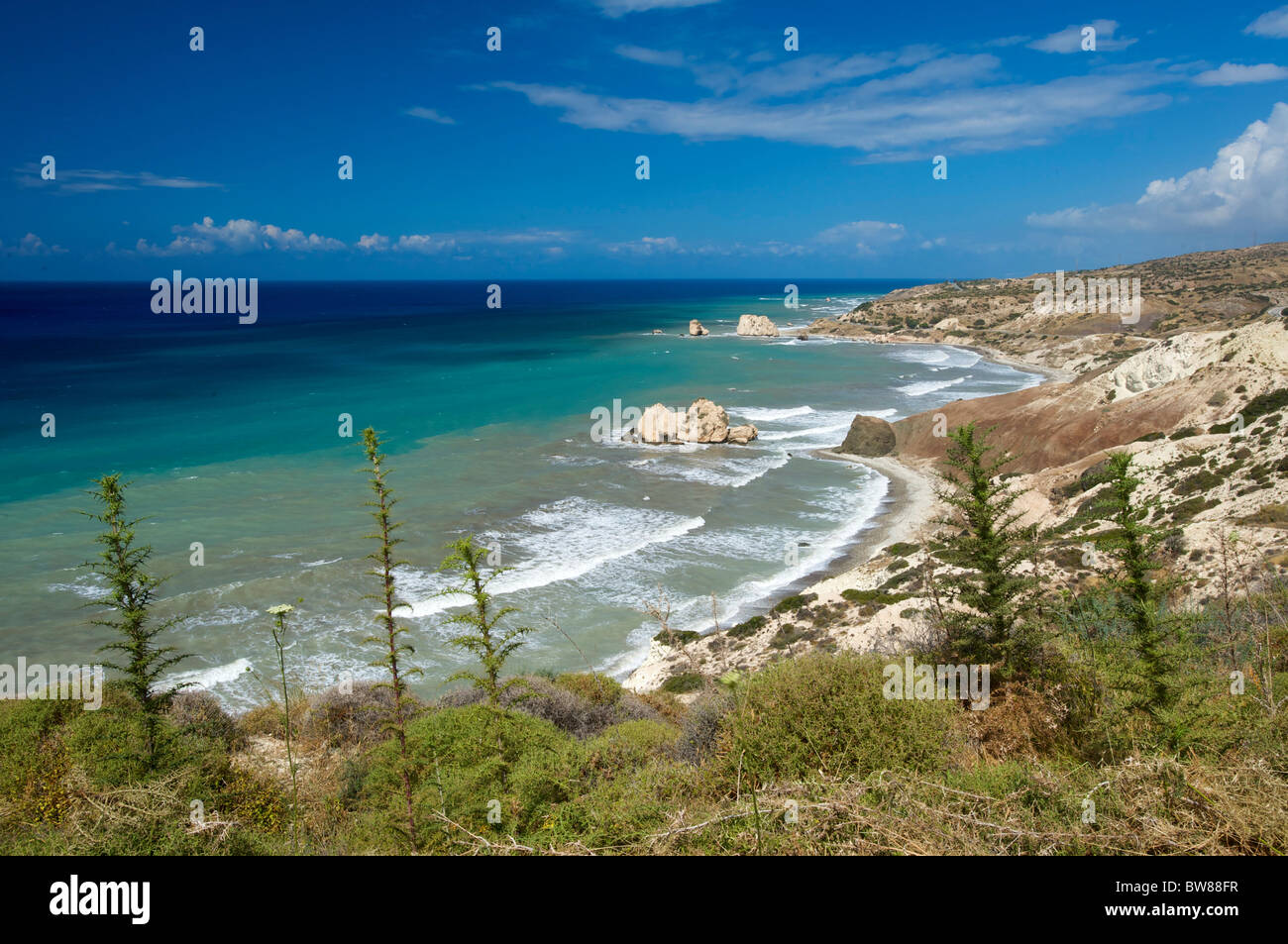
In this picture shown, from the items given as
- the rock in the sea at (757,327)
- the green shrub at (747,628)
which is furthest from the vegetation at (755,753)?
the rock in the sea at (757,327)

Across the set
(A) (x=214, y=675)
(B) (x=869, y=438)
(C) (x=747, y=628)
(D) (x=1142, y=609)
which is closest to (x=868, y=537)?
(C) (x=747, y=628)

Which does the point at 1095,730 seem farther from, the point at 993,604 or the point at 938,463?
the point at 938,463

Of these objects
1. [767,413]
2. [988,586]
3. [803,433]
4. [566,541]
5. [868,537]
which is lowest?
[868,537]

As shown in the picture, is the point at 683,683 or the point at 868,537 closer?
the point at 683,683

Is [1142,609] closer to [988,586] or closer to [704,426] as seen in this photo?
[988,586]

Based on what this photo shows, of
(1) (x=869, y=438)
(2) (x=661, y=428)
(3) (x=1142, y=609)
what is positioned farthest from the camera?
(2) (x=661, y=428)

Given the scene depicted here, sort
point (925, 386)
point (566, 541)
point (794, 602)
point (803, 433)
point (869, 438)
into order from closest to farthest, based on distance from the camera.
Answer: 1. point (794, 602)
2. point (566, 541)
3. point (869, 438)
4. point (803, 433)
5. point (925, 386)
